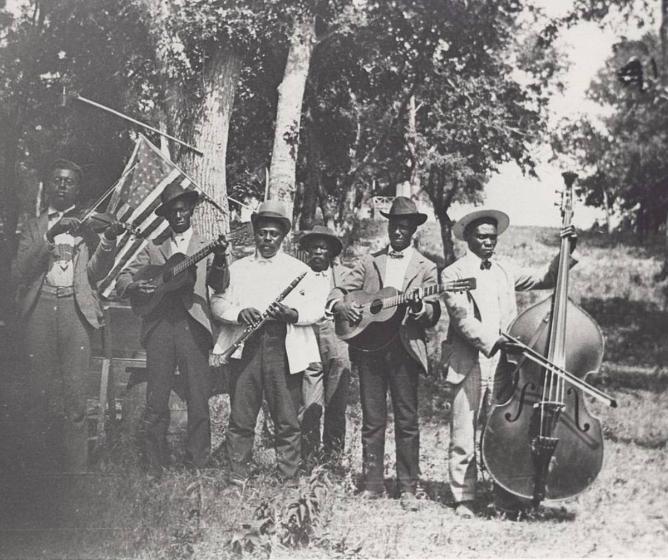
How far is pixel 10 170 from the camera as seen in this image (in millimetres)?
4980

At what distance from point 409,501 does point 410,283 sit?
4.42 feet

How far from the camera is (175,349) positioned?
16.1 ft

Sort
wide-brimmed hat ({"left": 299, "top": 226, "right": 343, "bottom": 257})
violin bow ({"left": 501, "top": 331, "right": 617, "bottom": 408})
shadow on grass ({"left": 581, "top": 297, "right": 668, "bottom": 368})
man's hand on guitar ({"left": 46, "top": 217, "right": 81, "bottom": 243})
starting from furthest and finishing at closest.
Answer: shadow on grass ({"left": 581, "top": 297, "right": 668, "bottom": 368}) → wide-brimmed hat ({"left": 299, "top": 226, "right": 343, "bottom": 257}) → man's hand on guitar ({"left": 46, "top": 217, "right": 81, "bottom": 243}) → violin bow ({"left": 501, "top": 331, "right": 617, "bottom": 408})

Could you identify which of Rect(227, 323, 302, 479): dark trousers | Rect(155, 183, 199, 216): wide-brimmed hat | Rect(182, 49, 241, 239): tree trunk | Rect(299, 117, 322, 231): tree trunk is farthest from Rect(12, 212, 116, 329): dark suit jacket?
Rect(299, 117, 322, 231): tree trunk

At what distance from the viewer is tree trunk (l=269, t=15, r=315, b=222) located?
5.68m

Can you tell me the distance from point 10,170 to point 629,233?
5.50 meters

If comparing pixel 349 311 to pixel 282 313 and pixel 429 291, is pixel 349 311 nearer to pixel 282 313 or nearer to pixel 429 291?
pixel 282 313

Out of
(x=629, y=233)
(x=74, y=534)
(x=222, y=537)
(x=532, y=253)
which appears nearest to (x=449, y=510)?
Result: (x=222, y=537)

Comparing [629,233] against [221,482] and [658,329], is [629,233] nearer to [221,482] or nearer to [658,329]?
[658,329]

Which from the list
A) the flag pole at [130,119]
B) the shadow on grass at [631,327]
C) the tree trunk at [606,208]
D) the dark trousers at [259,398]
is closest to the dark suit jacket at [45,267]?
the flag pole at [130,119]

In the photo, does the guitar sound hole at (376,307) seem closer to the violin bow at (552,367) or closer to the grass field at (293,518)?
the violin bow at (552,367)

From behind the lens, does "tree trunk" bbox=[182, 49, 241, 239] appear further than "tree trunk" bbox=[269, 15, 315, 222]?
No

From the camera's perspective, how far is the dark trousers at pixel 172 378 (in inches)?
192

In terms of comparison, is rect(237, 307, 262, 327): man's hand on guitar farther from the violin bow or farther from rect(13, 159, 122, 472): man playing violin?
the violin bow
